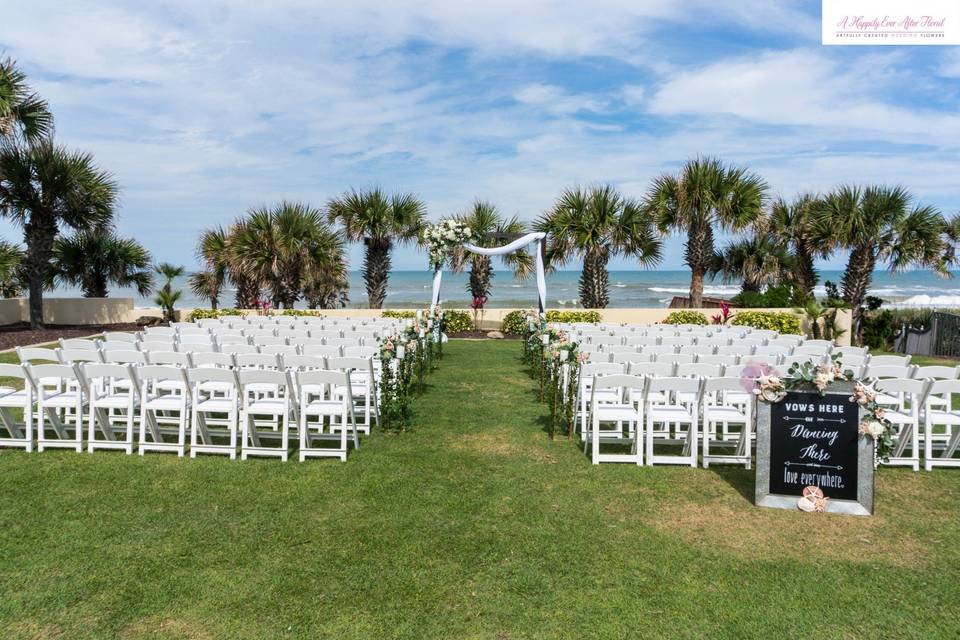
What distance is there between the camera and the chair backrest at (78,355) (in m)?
7.40

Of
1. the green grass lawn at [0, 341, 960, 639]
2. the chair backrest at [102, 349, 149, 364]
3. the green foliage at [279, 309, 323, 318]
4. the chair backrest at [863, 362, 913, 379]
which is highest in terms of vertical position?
the green foliage at [279, 309, 323, 318]

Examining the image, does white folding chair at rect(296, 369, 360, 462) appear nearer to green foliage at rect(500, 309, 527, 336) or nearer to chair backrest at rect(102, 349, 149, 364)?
chair backrest at rect(102, 349, 149, 364)

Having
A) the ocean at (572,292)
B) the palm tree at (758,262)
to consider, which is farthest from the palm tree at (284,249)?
the ocean at (572,292)

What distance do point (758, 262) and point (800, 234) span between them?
8.93ft

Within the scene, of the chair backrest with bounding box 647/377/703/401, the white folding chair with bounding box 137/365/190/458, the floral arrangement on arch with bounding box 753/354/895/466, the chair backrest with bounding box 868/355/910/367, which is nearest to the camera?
the floral arrangement on arch with bounding box 753/354/895/466

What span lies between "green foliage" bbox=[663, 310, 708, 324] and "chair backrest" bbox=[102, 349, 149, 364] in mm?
14586

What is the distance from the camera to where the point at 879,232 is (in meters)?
18.7

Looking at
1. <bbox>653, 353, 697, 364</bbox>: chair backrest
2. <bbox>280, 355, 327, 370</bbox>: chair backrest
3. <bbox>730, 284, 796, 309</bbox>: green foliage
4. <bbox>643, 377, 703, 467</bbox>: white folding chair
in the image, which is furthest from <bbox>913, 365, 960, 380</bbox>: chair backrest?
<bbox>730, 284, 796, 309</bbox>: green foliage

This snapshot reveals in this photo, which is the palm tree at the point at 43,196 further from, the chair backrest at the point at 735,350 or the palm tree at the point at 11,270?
the chair backrest at the point at 735,350

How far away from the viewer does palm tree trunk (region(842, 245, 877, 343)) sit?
1923 cm

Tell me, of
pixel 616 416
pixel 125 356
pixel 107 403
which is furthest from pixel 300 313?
pixel 616 416

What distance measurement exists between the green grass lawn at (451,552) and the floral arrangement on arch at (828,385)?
23.7 inches

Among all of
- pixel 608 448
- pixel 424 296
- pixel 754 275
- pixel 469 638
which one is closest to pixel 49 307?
pixel 608 448

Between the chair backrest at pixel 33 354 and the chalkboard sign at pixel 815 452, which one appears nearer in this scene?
the chalkboard sign at pixel 815 452
